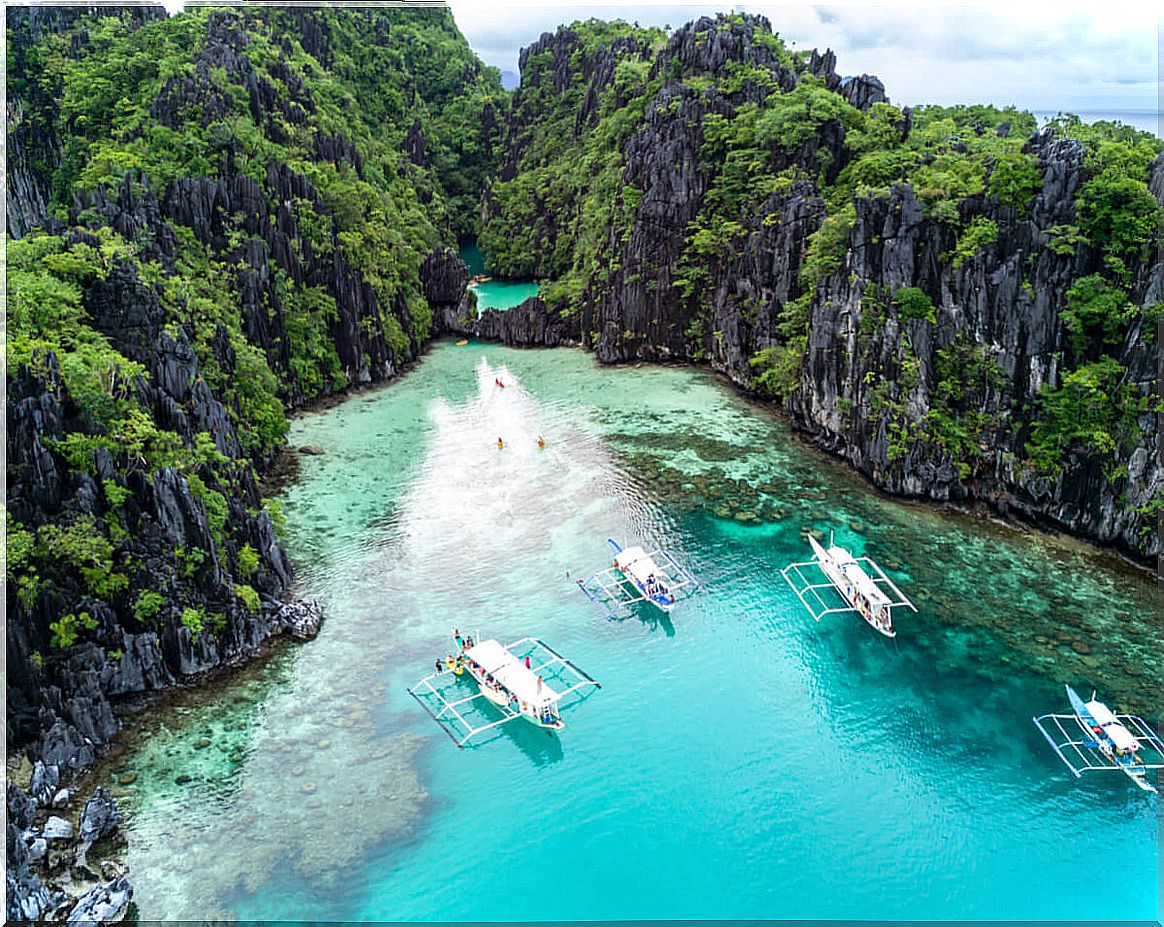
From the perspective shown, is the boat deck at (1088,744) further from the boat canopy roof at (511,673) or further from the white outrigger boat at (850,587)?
the boat canopy roof at (511,673)

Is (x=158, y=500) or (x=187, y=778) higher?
(x=158, y=500)

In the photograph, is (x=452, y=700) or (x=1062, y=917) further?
(x=452, y=700)

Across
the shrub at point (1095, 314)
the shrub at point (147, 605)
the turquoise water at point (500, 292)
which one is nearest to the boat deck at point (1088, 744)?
the shrub at point (1095, 314)

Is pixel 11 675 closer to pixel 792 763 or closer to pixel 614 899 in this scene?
pixel 614 899

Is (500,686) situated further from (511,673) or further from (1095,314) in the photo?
(1095,314)

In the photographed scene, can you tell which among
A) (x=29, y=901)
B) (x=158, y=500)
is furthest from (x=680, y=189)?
(x=29, y=901)

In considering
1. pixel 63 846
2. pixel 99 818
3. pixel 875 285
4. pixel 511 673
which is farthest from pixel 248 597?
pixel 875 285

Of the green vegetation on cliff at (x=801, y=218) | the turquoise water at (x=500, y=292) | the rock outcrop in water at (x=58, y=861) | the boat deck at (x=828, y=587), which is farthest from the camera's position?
the turquoise water at (x=500, y=292)
